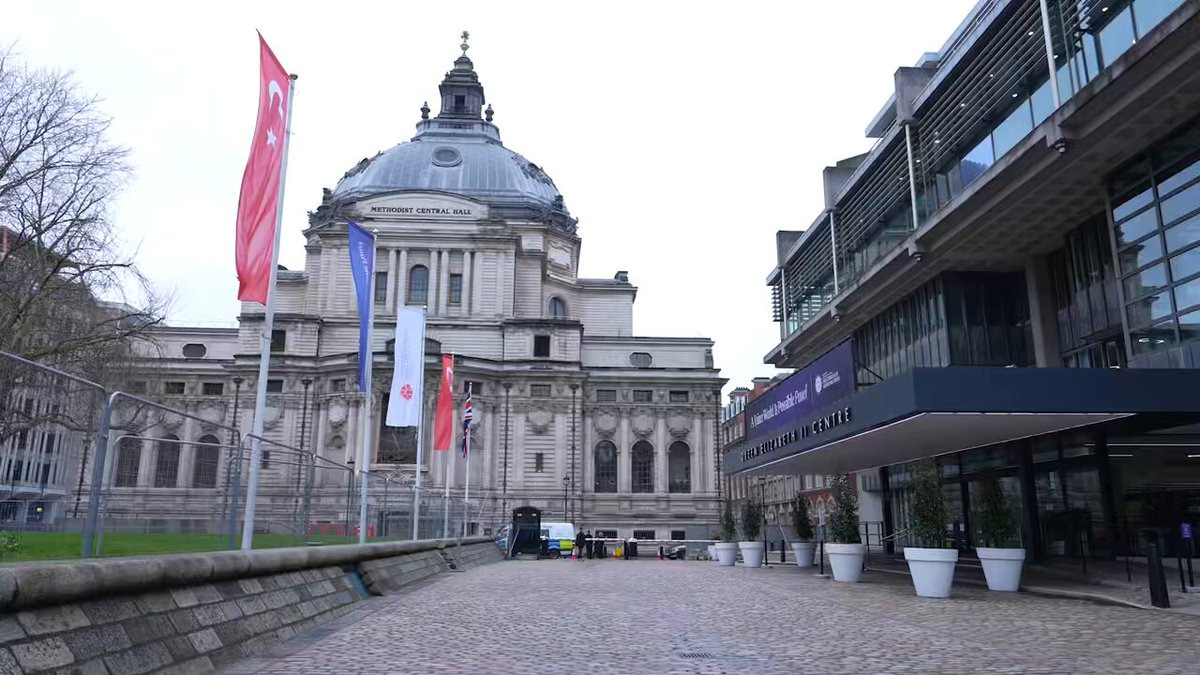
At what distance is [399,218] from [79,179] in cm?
5003

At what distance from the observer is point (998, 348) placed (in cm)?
2664

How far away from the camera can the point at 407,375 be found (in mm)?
26609

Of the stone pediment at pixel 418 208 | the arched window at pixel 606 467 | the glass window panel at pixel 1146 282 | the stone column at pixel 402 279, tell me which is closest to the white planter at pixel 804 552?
the glass window panel at pixel 1146 282

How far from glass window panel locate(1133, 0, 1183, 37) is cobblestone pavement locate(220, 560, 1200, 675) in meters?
11.2

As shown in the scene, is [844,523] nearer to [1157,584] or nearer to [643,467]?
[1157,584]

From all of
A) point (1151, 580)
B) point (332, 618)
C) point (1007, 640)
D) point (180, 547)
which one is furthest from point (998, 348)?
point (180, 547)

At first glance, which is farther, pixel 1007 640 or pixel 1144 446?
pixel 1144 446

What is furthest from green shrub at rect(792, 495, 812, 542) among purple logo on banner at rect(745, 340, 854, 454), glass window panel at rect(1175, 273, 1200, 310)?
glass window panel at rect(1175, 273, 1200, 310)

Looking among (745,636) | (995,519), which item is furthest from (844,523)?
(745,636)

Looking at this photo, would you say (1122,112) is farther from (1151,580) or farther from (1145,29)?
(1151,580)

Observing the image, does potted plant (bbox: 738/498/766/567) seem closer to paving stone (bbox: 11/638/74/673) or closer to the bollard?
the bollard

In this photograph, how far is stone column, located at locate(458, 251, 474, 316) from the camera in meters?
73.6

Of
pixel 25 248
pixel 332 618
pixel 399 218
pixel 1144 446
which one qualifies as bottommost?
pixel 332 618

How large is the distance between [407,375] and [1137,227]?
20009 millimetres
